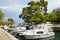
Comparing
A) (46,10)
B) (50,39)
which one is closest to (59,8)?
(46,10)

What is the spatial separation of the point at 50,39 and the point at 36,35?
4.66 metres

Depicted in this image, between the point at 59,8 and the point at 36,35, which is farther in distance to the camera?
the point at 59,8

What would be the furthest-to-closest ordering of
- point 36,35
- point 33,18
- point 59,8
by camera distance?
point 59,8 < point 33,18 < point 36,35

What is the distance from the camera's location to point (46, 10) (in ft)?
211

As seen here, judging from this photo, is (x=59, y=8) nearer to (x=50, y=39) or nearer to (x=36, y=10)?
(x=36, y=10)

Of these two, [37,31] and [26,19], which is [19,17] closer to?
[26,19]

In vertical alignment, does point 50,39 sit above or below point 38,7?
below

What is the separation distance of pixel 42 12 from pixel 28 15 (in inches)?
175

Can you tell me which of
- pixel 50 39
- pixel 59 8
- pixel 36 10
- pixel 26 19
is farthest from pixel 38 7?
pixel 59 8

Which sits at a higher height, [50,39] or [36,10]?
[36,10]

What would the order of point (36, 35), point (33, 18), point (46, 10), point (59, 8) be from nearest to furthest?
point (36, 35) < point (33, 18) < point (46, 10) < point (59, 8)

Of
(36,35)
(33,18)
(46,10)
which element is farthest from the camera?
(46,10)

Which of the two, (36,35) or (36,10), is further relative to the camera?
(36,10)

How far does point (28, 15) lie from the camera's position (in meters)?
63.4
